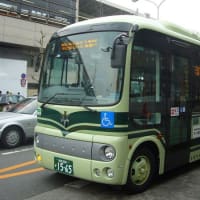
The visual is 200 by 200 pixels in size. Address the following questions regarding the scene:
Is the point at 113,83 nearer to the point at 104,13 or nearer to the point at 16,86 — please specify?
the point at 16,86

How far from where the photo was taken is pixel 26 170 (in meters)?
6.98

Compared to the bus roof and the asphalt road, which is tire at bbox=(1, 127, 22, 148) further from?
the bus roof

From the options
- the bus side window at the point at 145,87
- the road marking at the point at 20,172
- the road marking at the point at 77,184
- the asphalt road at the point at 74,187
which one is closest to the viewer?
the bus side window at the point at 145,87

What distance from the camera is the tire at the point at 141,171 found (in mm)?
5332

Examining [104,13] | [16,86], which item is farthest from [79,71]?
[104,13]

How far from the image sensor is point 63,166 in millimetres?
5480

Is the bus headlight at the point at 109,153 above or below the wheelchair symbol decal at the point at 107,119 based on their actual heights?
below

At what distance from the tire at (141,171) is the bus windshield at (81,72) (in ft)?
3.47

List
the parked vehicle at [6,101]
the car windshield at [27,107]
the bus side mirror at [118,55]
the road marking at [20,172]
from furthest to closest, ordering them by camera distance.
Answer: the parked vehicle at [6,101] → the car windshield at [27,107] → the road marking at [20,172] → the bus side mirror at [118,55]

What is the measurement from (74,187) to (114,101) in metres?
1.75

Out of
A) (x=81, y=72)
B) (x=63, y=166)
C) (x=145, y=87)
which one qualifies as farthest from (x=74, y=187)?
(x=145, y=87)

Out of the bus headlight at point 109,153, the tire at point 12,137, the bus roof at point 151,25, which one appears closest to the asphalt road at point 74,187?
the bus headlight at point 109,153

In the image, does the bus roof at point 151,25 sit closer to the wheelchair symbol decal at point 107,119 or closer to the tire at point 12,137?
the wheelchair symbol decal at point 107,119

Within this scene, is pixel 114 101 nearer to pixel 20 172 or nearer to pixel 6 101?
pixel 20 172
